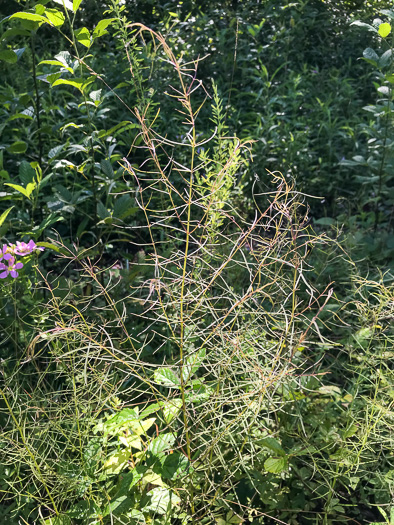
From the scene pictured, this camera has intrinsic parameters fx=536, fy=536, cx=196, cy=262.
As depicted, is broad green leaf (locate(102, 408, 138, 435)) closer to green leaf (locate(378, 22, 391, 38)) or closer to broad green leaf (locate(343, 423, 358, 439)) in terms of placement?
broad green leaf (locate(343, 423, 358, 439))

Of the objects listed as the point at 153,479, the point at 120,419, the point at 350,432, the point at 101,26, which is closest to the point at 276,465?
the point at 350,432

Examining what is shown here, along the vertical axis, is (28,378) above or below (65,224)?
above

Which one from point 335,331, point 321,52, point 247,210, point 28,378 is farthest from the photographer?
point 321,52

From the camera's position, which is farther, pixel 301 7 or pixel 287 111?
pixel 301 7

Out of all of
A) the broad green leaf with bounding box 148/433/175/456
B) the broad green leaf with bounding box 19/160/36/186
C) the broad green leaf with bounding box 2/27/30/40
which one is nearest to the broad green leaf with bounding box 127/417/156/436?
the broad green leaf with bounding box 148/433/175/456

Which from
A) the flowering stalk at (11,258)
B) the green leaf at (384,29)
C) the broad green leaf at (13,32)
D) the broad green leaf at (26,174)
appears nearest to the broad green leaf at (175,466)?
the flowering stalk at (11,258)

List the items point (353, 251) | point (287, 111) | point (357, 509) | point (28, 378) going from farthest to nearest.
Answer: point (287, 111)
point (353, 251)
point (28, 378)
point (357, 509)

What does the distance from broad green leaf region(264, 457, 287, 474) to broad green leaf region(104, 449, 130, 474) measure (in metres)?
0.38

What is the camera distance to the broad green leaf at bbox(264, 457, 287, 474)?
4.59ft

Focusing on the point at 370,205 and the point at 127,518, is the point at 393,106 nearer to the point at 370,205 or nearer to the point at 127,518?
the point at 370,205

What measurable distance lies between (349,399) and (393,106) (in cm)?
195

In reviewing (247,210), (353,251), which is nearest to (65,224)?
(247,210)

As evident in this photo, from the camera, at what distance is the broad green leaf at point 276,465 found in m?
1.40

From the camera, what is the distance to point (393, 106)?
3.02m
